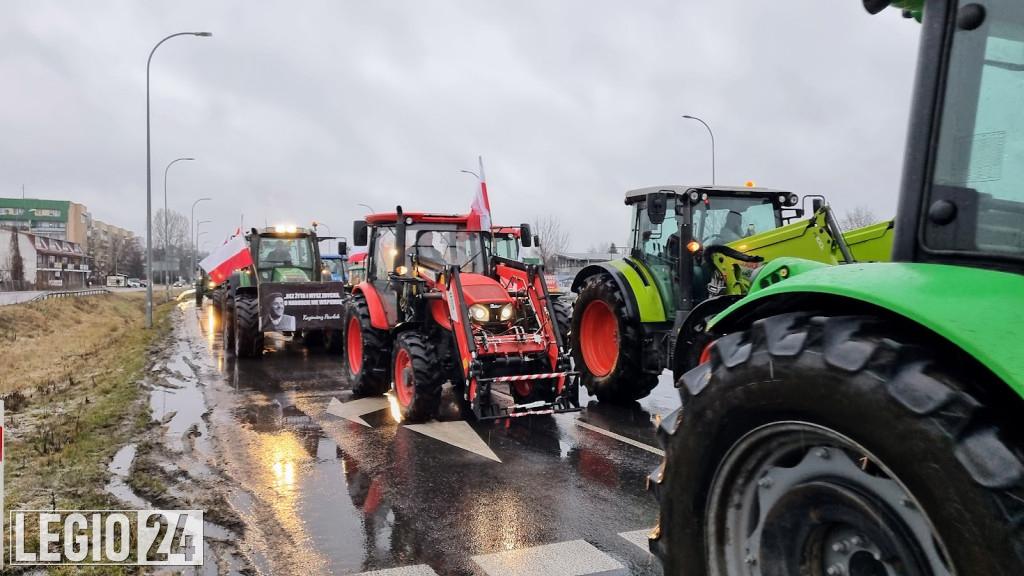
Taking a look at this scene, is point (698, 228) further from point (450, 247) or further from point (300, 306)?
point (300, 306)

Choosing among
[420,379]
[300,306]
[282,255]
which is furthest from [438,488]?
[282,255]

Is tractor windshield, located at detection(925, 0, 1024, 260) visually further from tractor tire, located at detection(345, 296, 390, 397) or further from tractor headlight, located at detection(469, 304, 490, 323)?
tractor tire, located at detection(345, 296, 390, 397)

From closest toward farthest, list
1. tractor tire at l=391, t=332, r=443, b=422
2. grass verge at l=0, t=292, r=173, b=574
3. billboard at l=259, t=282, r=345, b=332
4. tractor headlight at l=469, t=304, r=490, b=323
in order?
grass verge at l=0, t=292, r=173, b=574 < tractor tire at l=391, t=332, r=443, b=422 < tractor headlight at l=469, t=304, r=490, b=323 < billboard at l=259, t=282, r=345, b=332

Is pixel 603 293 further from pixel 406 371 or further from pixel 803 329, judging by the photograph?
pixel 803 329

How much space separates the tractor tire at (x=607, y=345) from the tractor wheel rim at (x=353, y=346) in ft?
9.89

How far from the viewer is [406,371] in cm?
756

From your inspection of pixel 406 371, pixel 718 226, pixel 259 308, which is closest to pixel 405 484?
pixel 406 371

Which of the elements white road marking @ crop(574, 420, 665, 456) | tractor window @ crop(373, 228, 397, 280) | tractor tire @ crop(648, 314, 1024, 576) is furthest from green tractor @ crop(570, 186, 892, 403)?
tractor tire @ crop(648, 314, 1024, 576)

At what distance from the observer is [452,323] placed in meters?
7.24

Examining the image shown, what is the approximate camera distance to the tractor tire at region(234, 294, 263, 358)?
12.6 meters

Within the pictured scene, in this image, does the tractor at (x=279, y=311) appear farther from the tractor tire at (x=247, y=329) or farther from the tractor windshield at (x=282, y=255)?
the tractor windshield at (x=282, y=255)

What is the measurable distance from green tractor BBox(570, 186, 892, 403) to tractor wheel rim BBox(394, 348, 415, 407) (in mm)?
2318

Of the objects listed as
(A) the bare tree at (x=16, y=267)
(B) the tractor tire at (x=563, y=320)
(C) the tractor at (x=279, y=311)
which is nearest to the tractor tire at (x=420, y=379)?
(B) the tractor tire at (x=563, y=320)

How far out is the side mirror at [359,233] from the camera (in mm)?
8586
